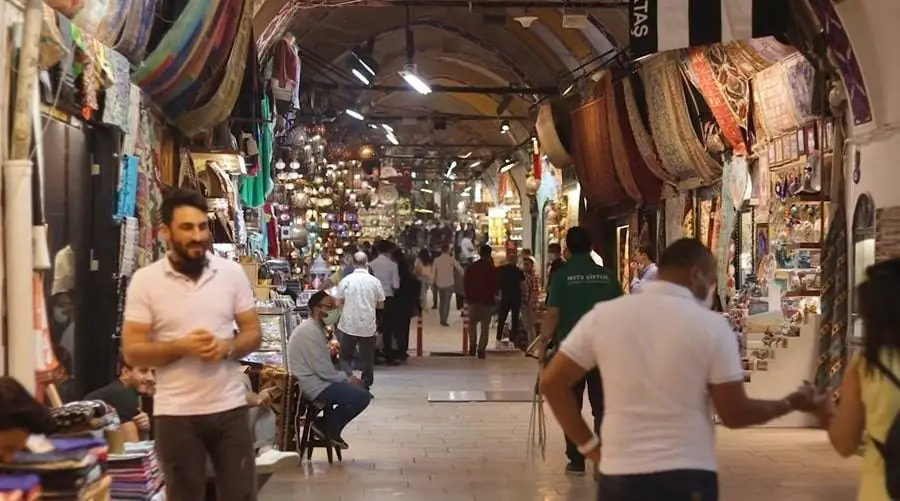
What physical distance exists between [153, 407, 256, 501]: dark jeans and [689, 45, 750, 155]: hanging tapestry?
763 centimetres

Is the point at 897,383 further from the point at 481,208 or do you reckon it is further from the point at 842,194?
the point at 481,208

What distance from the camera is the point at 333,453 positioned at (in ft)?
28.3

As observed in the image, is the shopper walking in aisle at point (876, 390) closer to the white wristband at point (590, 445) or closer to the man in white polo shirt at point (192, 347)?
the white wristband at point (590, 445)

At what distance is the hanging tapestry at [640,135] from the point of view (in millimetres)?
14062

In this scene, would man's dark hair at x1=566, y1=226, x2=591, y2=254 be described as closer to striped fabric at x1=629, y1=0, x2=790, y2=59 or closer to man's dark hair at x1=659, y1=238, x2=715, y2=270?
striped fabric at x1=629, y1=0, x2=790, y2=59

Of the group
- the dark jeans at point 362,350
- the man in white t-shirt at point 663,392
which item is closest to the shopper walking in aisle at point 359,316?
the dark jeans at point 362,350

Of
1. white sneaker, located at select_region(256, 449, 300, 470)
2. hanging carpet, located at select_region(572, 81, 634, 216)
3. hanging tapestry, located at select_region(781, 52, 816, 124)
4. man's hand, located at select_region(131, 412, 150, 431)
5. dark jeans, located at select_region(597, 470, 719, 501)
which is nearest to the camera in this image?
dark jeans, located at select_region(597, 470, 719, 501)

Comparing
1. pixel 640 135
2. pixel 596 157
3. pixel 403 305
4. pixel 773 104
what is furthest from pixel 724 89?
pixel 403 305

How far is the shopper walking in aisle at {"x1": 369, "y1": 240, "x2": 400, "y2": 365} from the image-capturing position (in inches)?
588

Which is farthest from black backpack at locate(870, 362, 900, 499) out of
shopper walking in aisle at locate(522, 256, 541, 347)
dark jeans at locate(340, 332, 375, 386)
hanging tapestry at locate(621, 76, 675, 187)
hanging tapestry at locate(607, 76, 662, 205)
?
shopper walking in aisle at locate(522, 256, 541, 347)

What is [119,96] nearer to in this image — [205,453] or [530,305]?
[205,453]

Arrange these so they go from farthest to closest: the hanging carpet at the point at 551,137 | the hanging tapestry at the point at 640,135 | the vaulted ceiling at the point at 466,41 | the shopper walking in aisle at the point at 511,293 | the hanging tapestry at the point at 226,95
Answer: the hanging carpet at the point at 551,137 → the shopper walking in aisle at the point at 511,293 → the vaulted ceiling at the point at 466,41 → the hanging tapestry at the point at 640,135 → the hanging tapestry at the point at 226,95

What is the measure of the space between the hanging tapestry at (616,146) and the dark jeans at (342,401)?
25.1 feet

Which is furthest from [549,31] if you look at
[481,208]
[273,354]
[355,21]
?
[481,208]
